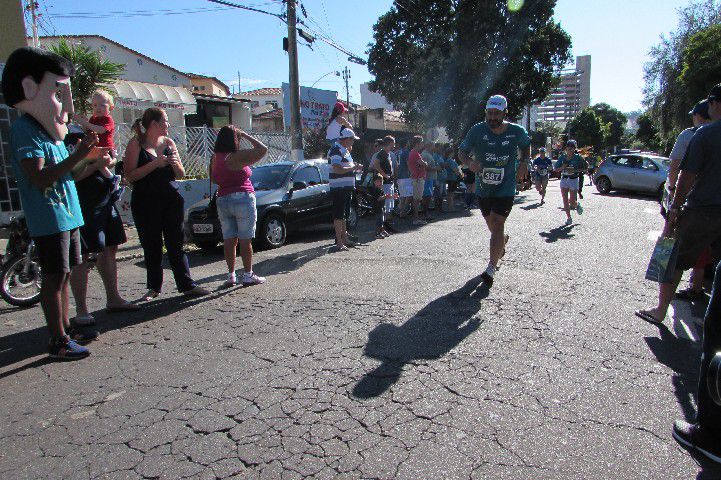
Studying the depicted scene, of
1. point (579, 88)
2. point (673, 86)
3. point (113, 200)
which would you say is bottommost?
point (113, 200)

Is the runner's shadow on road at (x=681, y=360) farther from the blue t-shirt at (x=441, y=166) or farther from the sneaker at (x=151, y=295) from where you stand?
the blue t-shirt at (x=441, y=166)

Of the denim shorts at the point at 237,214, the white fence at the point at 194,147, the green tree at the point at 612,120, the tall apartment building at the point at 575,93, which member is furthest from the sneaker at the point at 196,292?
the tall apartment building at the point at 575,93

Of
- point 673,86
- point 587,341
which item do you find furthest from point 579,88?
point 587,341

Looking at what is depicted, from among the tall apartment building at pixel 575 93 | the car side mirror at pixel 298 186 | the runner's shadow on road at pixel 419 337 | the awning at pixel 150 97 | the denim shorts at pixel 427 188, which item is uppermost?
the tall apartment building at pixel 575 93

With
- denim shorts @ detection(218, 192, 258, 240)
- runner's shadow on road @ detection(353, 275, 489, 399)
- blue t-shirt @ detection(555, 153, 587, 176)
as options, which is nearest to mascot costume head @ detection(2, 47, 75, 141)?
denim shorts @ detection(218, 192, 258, 240)

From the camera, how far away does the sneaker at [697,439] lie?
224cm

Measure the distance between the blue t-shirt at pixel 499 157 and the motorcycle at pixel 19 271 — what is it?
490cm

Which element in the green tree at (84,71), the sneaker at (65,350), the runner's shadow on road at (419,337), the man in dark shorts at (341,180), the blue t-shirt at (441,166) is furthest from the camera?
the blue t-shirt at (441,166)

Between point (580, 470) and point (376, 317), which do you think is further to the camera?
point (376, 317)

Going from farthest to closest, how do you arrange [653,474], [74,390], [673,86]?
1. [673,86]
2. [74,390]
3. [653,474]

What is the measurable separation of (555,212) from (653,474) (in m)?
10.7

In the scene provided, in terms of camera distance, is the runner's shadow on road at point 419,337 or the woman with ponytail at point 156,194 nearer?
the runner's shadow on road at point 419,337

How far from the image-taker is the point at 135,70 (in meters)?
35.8

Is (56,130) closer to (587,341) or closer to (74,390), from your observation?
(74,390)
